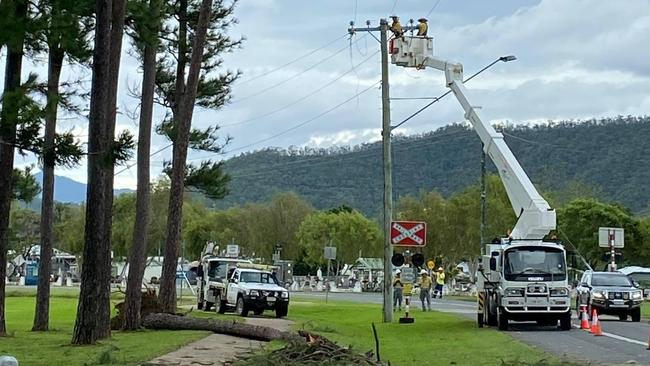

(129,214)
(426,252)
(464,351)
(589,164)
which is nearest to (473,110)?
(464,351)

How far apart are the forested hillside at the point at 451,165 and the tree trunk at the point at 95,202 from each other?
65.2m

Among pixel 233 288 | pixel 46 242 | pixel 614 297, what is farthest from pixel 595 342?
pixel 233 288

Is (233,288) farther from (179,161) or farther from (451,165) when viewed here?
(451,165)

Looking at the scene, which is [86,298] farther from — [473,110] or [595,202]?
[595,202]

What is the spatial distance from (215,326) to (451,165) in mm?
97734

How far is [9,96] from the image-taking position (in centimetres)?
1741

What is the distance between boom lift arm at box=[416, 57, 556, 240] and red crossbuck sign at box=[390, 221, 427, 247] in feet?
9.23

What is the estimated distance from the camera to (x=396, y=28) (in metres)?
35.2

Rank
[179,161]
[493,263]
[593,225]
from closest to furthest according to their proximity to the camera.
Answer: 1. [179,161]
2. [493,263]
3. [593,225]

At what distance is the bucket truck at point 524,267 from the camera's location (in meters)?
28.3

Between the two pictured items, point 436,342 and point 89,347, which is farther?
point 436,342

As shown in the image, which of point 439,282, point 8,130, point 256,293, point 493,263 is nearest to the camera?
point 8,130

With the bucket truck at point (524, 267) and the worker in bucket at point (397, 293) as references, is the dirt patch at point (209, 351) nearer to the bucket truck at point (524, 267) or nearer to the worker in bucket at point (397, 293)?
the bucket truck at point (524, 267)

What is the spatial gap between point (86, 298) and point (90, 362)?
13.2ft
